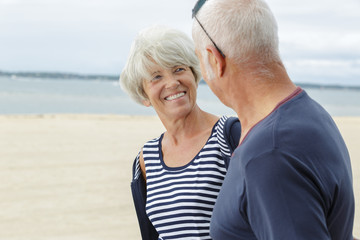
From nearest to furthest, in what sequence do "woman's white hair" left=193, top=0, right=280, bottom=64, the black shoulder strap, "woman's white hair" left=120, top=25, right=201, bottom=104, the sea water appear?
"woman's white hair" left=193, top=0, right=280, bottom=64, the black shoulder strap, "woman's white hair" left=120, top=25, right=201, bottom=104, the sea water

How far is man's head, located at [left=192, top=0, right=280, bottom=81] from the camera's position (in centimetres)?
131

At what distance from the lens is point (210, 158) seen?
2150mm

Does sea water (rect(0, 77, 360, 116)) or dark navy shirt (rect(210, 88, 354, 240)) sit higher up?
dark navy shirt (rect(210, 88, 354, 240))

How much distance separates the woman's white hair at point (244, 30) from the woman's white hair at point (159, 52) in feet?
2.86

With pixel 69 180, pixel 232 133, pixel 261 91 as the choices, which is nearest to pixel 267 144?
pixel 261 91

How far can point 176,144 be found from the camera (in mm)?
2393

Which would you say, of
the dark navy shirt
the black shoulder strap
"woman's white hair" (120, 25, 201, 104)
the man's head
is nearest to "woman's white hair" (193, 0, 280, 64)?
the man's head

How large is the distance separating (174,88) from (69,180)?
552 centimetres

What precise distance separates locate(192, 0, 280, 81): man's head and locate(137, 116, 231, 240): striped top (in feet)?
2.59

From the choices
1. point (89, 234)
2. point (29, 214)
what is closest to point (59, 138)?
point (29, 214)

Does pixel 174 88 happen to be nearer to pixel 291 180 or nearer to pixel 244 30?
pixel 244 30

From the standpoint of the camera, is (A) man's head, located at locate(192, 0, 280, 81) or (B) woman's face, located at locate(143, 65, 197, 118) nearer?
(A) man's head, located at locate(192, 0, 280, 81)

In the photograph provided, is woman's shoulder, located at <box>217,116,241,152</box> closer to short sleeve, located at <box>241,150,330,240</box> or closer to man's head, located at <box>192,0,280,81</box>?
man's head, located at <box>192,0,280,81</box>

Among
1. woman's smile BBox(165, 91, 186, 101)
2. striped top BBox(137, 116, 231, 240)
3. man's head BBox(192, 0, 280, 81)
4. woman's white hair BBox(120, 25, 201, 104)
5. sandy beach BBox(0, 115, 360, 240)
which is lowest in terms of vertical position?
sandy beach BBox(0, 115, 360, 240)
